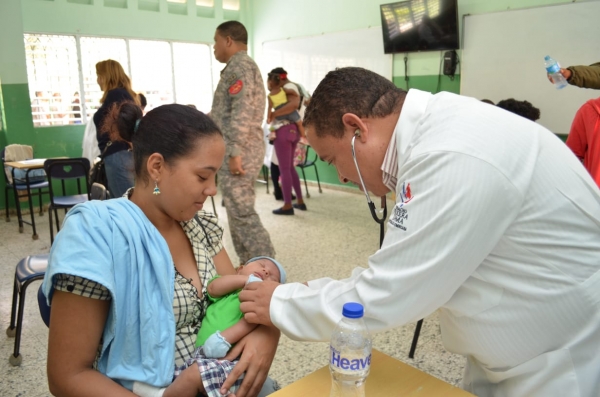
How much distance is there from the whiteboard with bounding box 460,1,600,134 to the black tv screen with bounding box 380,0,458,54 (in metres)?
0.19

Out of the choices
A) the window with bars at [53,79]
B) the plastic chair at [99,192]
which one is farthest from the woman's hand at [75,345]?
the window with bars at [53,79]

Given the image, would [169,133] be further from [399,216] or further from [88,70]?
[88,70]

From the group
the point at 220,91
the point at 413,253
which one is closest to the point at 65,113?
the point at 220,91

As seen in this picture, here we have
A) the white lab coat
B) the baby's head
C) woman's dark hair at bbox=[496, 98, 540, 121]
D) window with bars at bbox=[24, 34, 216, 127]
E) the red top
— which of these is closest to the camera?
the white lab coat

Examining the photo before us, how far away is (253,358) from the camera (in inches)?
45.4

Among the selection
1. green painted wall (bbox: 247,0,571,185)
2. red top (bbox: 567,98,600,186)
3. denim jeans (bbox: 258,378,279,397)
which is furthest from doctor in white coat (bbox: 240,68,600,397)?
green painted wall (bbox: 247,0,571,185)

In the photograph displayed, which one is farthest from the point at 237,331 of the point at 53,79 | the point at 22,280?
the point at 53,79

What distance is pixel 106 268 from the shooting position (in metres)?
1.00

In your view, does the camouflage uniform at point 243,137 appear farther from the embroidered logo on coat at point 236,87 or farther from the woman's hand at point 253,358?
the woman's hand at point 253,358

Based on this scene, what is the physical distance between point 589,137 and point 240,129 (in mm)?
1990

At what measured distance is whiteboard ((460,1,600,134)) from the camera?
13.3 ft

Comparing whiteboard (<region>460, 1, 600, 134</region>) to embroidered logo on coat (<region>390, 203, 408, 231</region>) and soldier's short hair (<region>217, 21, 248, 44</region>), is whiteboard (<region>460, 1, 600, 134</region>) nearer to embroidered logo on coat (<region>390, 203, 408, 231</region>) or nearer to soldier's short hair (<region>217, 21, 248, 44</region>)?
soldier's short hair (<region>217, 21, 248, 44</region>)

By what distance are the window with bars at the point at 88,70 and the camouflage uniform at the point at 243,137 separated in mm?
2471

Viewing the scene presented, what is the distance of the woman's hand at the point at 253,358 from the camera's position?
3.71 ft
